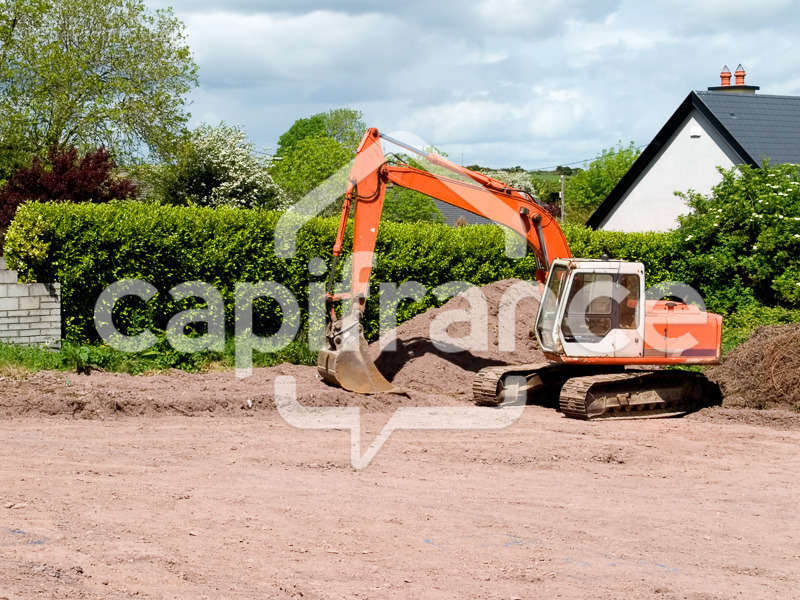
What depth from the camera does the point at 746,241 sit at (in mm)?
21156

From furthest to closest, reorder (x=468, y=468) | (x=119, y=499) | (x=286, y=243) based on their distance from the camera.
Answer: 1. (x=286, y=243)
2. (x=468, y=468)
3. (x=119, y=499)

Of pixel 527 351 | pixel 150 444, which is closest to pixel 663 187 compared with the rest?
pixel 527 351

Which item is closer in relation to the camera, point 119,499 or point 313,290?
point 119,499

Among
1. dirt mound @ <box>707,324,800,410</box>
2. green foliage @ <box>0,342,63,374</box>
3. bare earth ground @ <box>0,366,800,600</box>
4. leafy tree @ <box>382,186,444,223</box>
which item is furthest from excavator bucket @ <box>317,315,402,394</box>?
leafy tree @ <box>382,186,444,223</box>

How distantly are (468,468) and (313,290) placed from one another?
7773mm

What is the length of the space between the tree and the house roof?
592 inches

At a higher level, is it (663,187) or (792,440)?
(663,187)

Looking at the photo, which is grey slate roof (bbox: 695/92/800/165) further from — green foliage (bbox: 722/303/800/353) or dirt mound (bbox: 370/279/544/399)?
dirt mound (bbox: 370/279/544/399)

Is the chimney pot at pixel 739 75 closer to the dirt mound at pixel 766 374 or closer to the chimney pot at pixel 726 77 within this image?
the chimney pot at pixel 726 77

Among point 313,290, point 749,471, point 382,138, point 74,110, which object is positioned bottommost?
point 749,471

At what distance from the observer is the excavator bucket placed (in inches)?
499

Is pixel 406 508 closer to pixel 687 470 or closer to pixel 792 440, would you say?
pixel 687 470

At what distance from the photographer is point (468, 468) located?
9391 mm

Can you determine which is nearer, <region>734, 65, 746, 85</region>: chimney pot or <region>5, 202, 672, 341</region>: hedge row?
<region>5, 202, 672, 341</region>: hedge row
